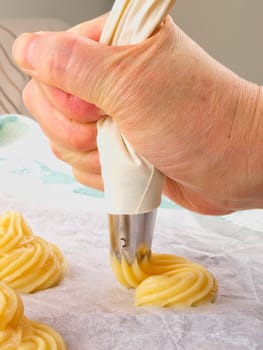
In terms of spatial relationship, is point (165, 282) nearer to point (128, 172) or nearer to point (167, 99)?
point (128, 172)

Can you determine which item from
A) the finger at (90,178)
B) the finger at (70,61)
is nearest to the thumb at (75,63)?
the finger at (70,61)

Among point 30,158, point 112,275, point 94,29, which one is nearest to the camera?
point 94,29

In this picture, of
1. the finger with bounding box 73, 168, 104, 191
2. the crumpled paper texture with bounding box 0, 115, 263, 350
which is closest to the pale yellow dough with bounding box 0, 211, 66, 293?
the crumpled paper texture with bounding box 0, 115, 263, 350

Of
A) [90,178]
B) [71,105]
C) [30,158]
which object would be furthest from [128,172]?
[30,158]

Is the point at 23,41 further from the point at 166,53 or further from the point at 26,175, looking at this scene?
the point at 26,175

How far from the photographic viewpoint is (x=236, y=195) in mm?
872

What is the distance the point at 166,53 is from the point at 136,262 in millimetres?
363

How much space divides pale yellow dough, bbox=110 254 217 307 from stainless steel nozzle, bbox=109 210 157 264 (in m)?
0.01

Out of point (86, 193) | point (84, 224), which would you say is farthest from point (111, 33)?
point (86, 193)

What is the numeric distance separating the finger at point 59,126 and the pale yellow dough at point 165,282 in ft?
0.58

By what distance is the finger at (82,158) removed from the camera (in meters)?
0.98

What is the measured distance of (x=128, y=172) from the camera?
33.4 inches

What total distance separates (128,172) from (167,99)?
0.13m

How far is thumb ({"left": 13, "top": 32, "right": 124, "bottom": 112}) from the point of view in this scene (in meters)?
0.75
